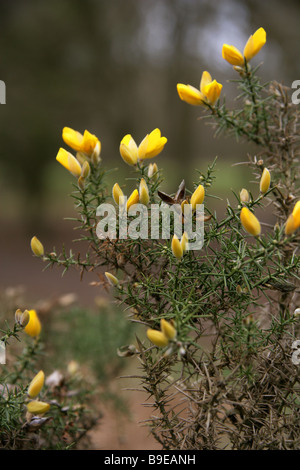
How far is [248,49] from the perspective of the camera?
1065 millimetres

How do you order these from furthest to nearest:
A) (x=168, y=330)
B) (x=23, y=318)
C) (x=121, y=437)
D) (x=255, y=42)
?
1. (x=121, y=437)
2. (x=255, y=42)
3. (x=23, y=318)
4. (x=168, y=330)

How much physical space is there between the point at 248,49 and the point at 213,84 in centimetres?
14

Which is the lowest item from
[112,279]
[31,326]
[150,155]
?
[31,326]

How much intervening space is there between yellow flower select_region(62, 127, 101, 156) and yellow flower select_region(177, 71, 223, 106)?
0.71 ft

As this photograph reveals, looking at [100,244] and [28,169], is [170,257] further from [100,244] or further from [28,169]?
[28,169]

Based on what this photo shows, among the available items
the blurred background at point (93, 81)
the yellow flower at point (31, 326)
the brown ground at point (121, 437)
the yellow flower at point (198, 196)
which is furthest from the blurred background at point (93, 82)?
the yellow flower at point (198, 196)

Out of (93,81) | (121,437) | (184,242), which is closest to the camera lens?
(184,242)

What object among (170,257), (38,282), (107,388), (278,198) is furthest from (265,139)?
(38,282)

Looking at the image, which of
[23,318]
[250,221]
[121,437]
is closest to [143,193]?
[250,221]

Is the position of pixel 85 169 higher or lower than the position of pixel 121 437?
higher

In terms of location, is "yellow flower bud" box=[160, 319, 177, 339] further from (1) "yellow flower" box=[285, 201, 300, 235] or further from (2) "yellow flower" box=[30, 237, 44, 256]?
(2) "yellow flower" box=[30, 237, 44, 256]

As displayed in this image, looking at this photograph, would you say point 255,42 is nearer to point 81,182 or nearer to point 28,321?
point 81,182

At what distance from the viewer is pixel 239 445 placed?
36.5 inches

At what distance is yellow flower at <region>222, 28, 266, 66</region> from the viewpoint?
104 cm
